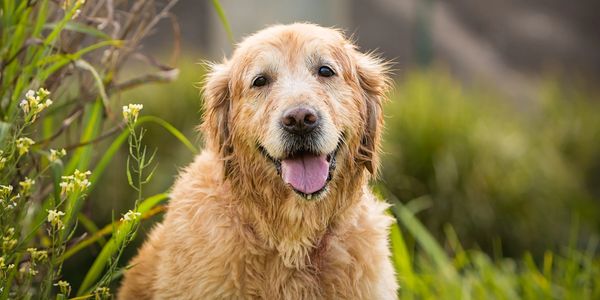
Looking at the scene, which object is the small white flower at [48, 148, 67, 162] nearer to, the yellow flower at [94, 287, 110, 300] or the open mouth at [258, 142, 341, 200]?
the yellow flower at [94, 287, 110, 300]

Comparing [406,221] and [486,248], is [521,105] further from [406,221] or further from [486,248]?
[406,221]

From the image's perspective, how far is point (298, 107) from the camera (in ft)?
12.0

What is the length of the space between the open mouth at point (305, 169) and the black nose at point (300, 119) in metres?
0.12

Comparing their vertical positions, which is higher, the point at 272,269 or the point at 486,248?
the point at 272,269

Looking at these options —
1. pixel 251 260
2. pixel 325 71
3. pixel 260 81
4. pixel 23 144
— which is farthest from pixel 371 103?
pixel 23 144

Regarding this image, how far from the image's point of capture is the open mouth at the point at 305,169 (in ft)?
12.1

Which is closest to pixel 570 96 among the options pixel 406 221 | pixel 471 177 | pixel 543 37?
pixel 471 177

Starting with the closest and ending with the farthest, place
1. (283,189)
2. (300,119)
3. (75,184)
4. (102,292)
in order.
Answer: (75,184)
(102,292)
(300,119)
(283,189)

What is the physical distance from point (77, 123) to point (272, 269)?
1.29m

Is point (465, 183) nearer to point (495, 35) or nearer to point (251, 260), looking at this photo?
point (251, 260)

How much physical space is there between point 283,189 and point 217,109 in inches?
21.1

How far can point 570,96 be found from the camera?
1014cm

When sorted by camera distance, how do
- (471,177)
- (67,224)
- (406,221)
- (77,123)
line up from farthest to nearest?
(471,177) < (406,221) < (77,123) < (67,224)

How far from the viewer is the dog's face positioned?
3691 mm
